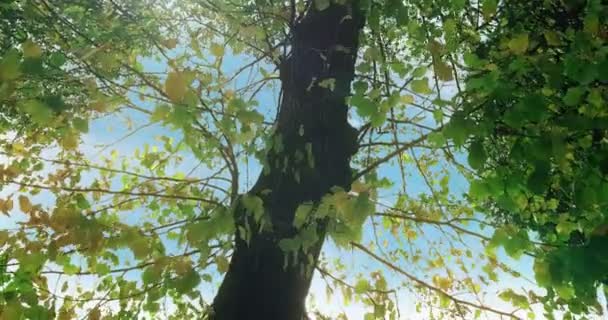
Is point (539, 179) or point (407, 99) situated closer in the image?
point (539, 179)

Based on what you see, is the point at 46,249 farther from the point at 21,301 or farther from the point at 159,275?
the point at 159,275

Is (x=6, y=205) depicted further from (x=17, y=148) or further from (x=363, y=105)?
(x=363, y=105)

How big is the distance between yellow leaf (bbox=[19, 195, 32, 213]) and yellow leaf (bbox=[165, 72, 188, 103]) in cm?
120

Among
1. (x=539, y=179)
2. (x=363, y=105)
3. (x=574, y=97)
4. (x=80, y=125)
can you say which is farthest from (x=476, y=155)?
(x=80, y=125)

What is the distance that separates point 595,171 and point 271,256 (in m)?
1.78

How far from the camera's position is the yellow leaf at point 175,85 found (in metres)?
1.97

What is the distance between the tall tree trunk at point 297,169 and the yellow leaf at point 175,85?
2.61 feet

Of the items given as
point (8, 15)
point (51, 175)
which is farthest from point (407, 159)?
point (8, 15)

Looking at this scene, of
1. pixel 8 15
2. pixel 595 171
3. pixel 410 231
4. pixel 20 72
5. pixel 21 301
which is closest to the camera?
pixel 20 72

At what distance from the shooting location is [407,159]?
6137mm

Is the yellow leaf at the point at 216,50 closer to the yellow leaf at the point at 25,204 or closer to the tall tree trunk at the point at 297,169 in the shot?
the tall tree trunk at the point at 297,169

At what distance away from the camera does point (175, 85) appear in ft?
6.51

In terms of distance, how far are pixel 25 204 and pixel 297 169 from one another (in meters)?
1.58

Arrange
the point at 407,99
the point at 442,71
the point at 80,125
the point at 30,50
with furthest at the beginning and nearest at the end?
the point at 407,99 < the point at 442,71 < the point at 80,125 < the point at 30,50
